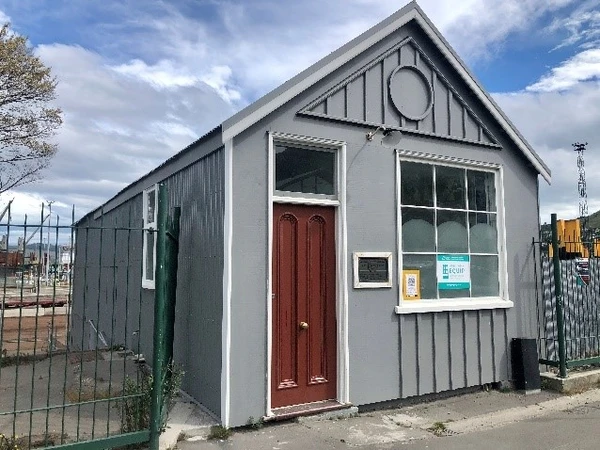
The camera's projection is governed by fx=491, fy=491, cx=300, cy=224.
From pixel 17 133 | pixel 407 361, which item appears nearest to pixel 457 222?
pixel 407 361

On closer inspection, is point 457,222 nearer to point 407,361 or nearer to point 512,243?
point 512,243

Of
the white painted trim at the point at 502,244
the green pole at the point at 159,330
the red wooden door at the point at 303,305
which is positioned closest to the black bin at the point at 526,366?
the white painted trim at the point at 502,244

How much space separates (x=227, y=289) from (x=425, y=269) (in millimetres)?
2975

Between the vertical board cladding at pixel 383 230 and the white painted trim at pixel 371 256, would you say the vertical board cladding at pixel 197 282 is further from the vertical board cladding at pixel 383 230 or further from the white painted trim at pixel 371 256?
the white painted trim at pixel 371 256

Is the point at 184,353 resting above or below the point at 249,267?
below

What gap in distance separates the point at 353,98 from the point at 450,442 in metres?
4.24

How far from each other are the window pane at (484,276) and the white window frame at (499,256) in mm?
63

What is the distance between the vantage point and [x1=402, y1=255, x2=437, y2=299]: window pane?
22.1 feet

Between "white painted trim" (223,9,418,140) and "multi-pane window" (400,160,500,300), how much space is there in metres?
1.64

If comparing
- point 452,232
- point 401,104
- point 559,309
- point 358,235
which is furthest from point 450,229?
point 559,309

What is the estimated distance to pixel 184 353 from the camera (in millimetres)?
6555

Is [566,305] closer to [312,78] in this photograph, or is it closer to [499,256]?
[499,256]

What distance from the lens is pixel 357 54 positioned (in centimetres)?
637

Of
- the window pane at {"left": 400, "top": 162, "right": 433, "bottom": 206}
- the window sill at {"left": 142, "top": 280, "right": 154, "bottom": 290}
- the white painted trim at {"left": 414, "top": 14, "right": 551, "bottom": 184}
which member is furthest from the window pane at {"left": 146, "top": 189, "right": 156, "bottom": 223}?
the white painted trim at {"left": 414, "top": 14, "right": 551, "bottom": 184}
